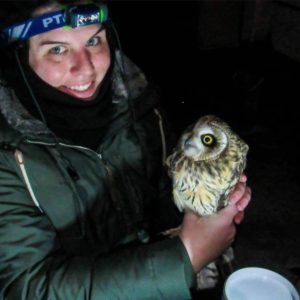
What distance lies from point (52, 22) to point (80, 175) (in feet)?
1.26

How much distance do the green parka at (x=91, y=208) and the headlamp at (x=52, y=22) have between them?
155 mm

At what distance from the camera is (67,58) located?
3.39 ft

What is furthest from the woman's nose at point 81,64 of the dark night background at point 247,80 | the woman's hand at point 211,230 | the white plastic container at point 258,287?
the dark night background at point 247,80

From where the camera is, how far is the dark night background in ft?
7.24

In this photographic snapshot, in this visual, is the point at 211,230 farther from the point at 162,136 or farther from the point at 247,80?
the point at 247,80

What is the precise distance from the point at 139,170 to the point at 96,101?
0.81 ft

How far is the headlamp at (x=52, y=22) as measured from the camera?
97cm

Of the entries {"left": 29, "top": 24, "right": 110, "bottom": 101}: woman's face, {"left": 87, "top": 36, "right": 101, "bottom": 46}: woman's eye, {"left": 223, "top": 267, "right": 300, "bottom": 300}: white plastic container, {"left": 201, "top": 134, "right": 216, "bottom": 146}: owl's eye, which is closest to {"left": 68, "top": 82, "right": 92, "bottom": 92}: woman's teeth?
{"left": 29, "top": 24, "right": 110, "bottom": 101}: woman's face

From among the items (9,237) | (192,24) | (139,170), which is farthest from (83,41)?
(192,24)

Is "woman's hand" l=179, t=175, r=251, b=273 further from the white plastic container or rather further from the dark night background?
the dark night background

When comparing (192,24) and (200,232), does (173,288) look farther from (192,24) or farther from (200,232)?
(192,24)

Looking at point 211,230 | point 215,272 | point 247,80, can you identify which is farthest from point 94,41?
point 247,80

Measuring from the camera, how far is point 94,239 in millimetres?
1121

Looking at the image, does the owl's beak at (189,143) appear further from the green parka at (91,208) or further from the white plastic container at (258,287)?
the white plastic container at (258,287)
